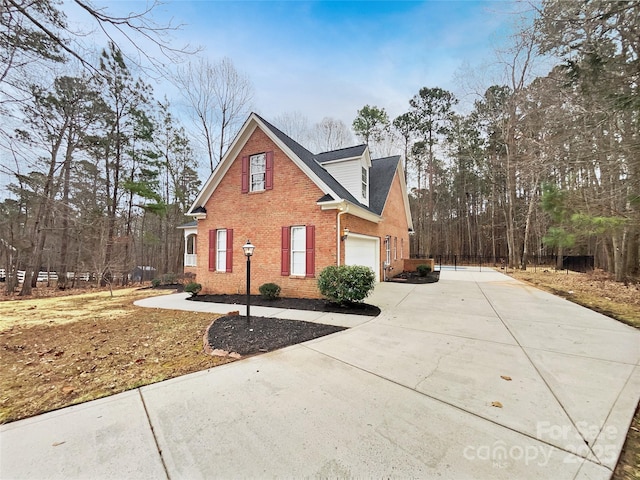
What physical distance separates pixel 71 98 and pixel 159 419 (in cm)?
1221

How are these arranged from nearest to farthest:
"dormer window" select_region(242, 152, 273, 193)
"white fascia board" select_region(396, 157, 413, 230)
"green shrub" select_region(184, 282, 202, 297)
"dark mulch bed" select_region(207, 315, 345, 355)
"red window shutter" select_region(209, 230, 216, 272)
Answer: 1. "dark mulch bed" select_region(207, 315, 345, 355)
2. "dormer window" select_region(242, 152, 273, 193)
3. "green shrub" select_region(184, 282, 202, 297)
4. "red window shutter" select_region(209, 230, 216, 272)
5. "white fascia board" select_region(396, 157, 413, 230)

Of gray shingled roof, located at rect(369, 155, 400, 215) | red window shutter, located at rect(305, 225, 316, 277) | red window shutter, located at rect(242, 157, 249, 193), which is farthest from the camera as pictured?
gray shingled roof, located at rect(369, 155, 400, 215)

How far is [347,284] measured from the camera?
6.87 m

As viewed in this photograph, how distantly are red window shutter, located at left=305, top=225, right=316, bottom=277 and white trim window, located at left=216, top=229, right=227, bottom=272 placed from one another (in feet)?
12.6

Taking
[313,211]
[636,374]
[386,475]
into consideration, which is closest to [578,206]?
[636,374]

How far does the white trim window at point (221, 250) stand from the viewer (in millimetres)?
10391

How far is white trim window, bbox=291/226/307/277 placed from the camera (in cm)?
888

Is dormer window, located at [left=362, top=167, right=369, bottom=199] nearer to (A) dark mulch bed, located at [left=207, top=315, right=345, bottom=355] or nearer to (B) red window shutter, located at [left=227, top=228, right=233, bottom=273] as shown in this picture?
(B) red window shutter, located at [left=227, top=228, right=233, bottom=273]

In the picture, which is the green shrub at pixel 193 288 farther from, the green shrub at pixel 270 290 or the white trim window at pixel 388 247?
the white trim window at pixel 388 247

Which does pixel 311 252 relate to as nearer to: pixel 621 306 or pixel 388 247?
pixel 388 247

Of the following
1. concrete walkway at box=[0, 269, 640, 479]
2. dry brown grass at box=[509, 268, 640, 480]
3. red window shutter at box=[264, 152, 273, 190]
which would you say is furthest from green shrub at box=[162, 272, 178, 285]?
dry brown grass at box=[509, 268, 640, 480]

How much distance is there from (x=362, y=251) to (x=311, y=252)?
2958 millimetres

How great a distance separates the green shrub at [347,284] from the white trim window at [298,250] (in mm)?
1892

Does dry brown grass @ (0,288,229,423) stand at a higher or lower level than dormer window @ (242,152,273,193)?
lower
